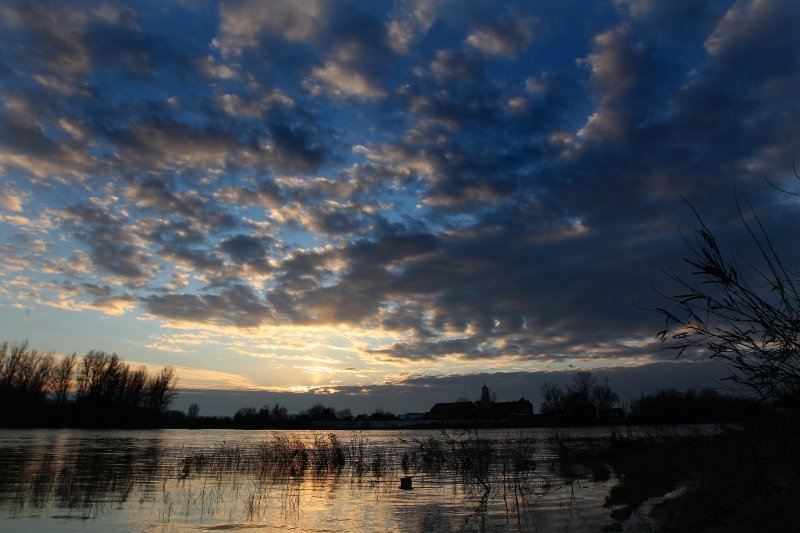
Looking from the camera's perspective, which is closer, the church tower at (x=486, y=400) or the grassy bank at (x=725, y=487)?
the grassy bank at (x=725, y=487)

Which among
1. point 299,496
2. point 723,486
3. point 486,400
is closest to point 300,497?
point 299,496

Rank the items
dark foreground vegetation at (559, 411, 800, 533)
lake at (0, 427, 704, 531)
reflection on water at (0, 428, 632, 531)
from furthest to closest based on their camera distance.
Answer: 1. reflection on water at (0, 428, 632, 531)
2. lake at (0, 427, 704, 531)
3. dark foreground vegetation at (559, 411, 800, 533)

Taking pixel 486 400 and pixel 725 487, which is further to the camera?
pixel 486 400

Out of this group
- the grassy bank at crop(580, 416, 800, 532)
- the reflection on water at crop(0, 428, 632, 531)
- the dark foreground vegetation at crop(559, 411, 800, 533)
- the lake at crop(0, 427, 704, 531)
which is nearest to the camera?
the dark foreground vegetation at crop(559, 411, 800, 533)

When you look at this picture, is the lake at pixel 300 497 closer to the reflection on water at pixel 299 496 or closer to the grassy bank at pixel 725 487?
the reflection on water at pixel 299 496

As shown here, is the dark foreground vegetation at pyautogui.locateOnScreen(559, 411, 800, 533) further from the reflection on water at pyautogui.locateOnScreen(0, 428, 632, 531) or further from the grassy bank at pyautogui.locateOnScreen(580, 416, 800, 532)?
the reflection on water at pyautogui.locateOnScreen(0, 428, 632, 531)

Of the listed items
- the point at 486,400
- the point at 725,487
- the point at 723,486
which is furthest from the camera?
the point at 486,400

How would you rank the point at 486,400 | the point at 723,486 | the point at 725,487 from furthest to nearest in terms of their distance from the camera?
the point at 486,400
the point at 723,486
the point at 725,487

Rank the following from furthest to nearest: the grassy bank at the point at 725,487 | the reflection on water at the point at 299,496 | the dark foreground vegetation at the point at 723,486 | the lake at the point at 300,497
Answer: the reflection on water at the point at 299,496
the lake at the point at 300,497
the grassy bank at the point at 725,487
the dark foreground vegetation at the point at 723,486

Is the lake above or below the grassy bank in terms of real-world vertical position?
below

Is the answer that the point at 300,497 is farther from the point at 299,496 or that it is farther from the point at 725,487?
the point at 725,487

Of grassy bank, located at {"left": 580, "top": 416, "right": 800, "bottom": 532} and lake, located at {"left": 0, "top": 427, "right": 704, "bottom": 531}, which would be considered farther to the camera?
lake, located at {"left": 0, "top": 427, "right": 704, "bottom": 531}

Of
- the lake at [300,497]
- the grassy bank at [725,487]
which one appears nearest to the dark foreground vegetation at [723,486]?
the grassy bank at [725,487]

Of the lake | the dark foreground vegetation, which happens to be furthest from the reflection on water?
the dark foreground vegetation
